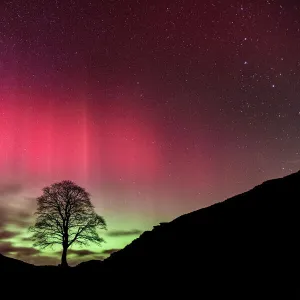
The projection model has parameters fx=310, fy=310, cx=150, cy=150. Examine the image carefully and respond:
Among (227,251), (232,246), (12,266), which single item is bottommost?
(227,251)

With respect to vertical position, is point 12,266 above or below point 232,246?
above

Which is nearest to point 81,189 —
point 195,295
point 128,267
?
point 128,267

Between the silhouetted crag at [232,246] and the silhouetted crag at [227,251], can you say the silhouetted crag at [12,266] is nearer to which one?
the silhouetted crag at [227,251]

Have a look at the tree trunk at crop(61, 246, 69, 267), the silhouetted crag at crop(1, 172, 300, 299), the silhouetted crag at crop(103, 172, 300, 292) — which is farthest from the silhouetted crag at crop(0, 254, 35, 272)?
the silhouetted crag at crop(103, 172, 300, 292)

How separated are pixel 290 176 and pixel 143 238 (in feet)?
37.7

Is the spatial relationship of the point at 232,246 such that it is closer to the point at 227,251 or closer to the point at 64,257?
the point at 227,251

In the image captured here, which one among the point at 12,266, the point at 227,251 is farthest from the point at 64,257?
the point at 227,251

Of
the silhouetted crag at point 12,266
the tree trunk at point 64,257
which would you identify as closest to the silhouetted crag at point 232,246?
the silhouetted crag at point 12,266

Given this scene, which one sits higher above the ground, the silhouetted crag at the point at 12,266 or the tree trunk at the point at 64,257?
the tree trunk at the point at 64,257

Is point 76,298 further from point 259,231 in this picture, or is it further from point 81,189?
point 81,189

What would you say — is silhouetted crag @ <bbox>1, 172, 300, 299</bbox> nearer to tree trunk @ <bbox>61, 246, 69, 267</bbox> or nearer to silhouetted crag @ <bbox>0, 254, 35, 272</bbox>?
silhouetted crag @ <bbox>0, 254, 35, 272</bbox>

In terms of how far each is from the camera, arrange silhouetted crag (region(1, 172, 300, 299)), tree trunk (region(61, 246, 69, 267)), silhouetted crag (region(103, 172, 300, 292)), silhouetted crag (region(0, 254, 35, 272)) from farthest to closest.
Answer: tree trunk (region(61, 246, 69, 267))
silhouetted crag (region(0, 254, 35, 272))
silhouetted crag (region(103, 172, 300, 292))
silhouetted crag (region(1, 172, 300, 299))

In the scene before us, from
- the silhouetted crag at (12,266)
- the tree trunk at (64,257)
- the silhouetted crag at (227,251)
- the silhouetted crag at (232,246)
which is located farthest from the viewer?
the tree trunk at (64,257)

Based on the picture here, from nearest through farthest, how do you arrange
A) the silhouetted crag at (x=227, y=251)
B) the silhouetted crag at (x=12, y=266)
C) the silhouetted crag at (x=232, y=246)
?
the silhouetted crag at (x=227, y=251)
the silhouetted crag at (x=232, y=246)
the silhouetted crag at (x=12, y=266)
